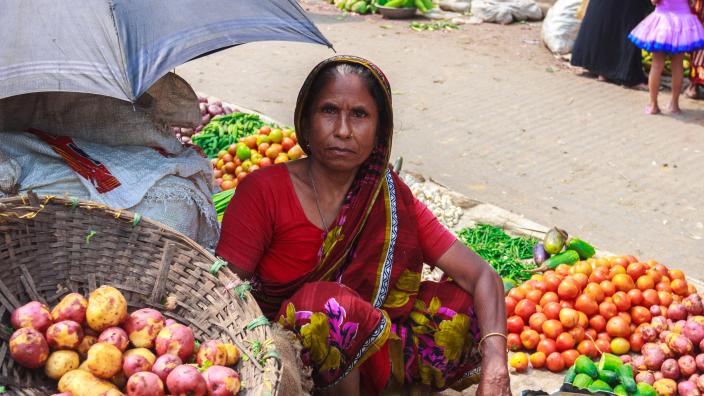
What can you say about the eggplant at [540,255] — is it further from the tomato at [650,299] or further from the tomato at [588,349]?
the tomato at [588,349]

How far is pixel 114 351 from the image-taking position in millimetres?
1973

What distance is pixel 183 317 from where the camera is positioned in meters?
2.25

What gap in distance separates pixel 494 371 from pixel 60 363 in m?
1.33

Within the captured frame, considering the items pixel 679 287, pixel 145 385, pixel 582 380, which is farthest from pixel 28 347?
pixel 679 287

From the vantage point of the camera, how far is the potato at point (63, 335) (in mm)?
1991

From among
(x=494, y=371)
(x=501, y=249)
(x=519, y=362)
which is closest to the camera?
(x=494, y=371)

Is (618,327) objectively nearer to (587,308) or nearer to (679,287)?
(587,308)

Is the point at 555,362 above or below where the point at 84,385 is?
below

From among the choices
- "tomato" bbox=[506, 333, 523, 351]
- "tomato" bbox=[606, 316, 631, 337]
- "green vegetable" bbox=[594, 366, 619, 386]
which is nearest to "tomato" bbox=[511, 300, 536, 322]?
"tomato" bbox=[506, 333, 523, 351]

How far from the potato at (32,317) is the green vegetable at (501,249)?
2.56 metres

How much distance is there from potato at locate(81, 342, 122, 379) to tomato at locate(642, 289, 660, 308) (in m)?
2.57

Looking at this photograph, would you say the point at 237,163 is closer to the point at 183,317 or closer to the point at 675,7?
the point at 183,317

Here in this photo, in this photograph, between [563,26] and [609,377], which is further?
[563,26]

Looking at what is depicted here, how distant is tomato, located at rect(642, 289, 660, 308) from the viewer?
3.71 metres
